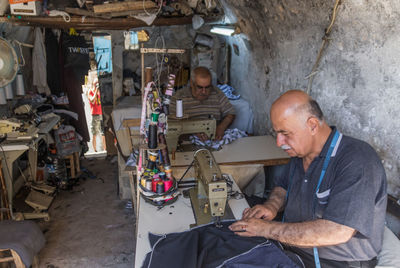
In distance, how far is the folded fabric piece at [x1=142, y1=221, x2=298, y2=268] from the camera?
5.23 feet

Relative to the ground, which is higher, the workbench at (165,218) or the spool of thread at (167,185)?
the spool of thread at (167,185)

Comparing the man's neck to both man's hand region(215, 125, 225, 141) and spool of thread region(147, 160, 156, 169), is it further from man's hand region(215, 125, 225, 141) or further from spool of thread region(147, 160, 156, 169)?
man's hand region(215, 125, 225, 141)

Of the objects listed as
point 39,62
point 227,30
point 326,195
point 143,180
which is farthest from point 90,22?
point 326,195

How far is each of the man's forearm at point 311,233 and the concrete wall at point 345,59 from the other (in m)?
0.79

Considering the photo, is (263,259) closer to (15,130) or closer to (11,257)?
(11,257)

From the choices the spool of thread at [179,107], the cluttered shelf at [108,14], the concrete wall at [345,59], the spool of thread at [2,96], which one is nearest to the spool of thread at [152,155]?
the spool of thread at [179,107]

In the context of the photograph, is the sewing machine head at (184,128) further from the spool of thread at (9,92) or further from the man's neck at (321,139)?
the spool of thread at (9,92)

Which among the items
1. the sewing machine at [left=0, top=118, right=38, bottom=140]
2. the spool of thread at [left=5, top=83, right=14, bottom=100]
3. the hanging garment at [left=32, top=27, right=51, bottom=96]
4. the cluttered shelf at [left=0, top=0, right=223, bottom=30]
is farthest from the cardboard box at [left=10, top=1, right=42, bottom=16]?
the sewing machine at [left=0, top=118, right=38, bottom=140]

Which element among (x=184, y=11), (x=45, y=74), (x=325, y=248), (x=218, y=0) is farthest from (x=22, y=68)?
(x=325, y=248)

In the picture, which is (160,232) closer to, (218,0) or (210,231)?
(210,231)

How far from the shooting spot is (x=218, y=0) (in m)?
4.68

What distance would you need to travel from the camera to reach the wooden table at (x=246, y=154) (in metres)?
3.14

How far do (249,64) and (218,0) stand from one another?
0.96 metres

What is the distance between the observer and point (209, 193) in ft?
6.25
